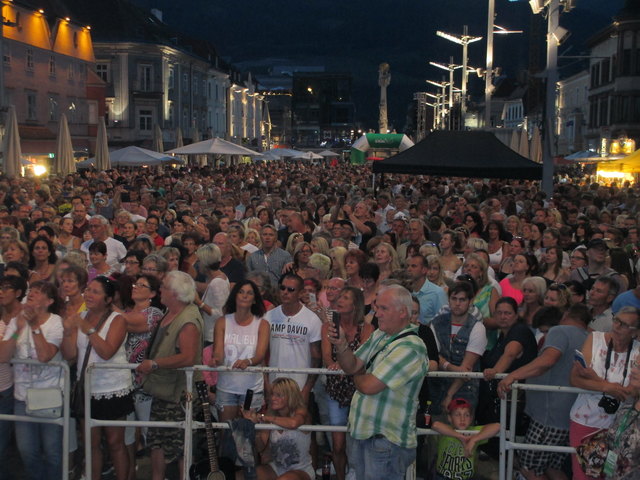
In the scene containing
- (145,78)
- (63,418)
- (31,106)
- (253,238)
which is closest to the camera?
(63,418)

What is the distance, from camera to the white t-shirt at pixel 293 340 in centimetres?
658

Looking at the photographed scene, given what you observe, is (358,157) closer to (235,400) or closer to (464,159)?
(464,159)

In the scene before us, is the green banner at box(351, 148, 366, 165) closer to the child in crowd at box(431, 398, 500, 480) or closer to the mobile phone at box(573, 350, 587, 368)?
the child in crowd at box(431, 398, 500, 480)

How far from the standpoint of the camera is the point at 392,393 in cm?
518

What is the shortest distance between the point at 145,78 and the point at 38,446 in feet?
189

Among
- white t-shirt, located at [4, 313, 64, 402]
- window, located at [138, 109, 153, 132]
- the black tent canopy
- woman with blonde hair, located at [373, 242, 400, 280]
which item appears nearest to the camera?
white t-shirt, located at [4, 313, 64, 402]

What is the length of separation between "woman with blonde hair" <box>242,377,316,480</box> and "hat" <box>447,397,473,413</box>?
1117 mm

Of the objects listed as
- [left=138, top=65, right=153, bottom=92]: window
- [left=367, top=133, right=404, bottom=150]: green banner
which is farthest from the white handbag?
[left=138, top=65, right=153, bottom=92]: window

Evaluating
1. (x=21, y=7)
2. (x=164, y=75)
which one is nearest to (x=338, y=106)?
(x=164, y=75)

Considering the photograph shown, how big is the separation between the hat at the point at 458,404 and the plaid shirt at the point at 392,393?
110 cm

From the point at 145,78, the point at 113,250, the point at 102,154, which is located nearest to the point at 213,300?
the point at 113,250

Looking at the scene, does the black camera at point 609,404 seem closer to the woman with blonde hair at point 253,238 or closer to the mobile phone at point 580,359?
the mobile phone at point 580,359

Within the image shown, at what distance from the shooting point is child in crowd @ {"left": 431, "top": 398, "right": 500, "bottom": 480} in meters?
6.06

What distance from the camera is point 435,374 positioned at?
594cm
